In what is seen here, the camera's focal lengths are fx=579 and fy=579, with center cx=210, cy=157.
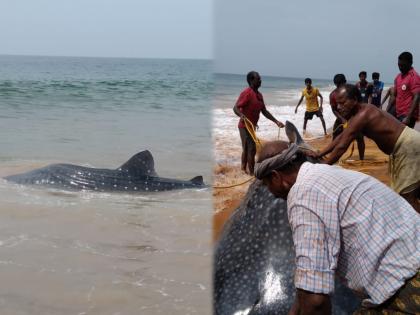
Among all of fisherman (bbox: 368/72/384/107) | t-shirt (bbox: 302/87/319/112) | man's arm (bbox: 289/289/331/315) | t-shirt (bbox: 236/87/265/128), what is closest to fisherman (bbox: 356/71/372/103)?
fisherman (bbox: 368/72/384/107)

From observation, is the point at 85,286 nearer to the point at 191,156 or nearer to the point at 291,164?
the point at 291,164

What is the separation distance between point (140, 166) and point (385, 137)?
14.0ft

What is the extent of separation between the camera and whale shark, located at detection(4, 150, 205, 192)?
7.61 metres

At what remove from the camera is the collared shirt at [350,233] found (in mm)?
1801

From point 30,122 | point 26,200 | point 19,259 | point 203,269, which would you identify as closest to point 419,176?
point 203,269

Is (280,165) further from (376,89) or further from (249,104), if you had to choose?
(376,89)

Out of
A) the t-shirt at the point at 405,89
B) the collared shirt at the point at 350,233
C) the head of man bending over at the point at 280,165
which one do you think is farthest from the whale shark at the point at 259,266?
the t-shirt at the point at 405,89

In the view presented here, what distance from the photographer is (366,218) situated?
1854 mm

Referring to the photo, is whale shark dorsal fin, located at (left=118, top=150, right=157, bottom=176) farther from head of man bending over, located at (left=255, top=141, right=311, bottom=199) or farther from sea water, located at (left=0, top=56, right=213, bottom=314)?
head of man bending over, located at (left=255, top=141, right=311, bottom=199)

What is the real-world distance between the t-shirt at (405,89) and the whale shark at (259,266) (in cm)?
392

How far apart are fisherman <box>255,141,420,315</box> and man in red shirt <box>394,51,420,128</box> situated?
4.57 metres

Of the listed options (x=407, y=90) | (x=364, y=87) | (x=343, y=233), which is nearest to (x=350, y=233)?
(x=343, y=233)

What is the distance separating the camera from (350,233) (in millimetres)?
1872

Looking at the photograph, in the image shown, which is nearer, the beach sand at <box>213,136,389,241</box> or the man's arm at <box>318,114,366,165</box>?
the man's arm at <box>318,114,366,165</box>
